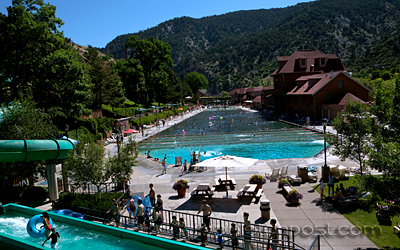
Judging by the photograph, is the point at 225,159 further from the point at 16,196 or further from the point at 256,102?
the point at 256,102

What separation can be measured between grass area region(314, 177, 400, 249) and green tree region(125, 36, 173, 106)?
5725cm

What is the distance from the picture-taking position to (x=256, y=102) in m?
97.4

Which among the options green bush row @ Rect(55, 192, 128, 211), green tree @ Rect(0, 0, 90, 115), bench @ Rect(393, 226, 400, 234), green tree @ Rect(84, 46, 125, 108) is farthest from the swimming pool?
green tree @ Rect(84, 46, 125, 108)

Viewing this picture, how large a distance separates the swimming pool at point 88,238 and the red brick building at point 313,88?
33.8 meters

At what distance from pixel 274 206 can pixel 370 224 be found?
3971mm

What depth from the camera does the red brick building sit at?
4731 centimetres

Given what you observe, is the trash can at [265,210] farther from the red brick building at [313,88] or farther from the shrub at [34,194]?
the red brick building at [313,88]

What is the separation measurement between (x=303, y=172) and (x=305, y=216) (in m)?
5.58

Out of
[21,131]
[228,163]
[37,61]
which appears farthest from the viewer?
[37,61]

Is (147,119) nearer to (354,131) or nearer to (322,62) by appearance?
(322,62)

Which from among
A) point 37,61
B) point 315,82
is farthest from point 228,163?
point 315,82

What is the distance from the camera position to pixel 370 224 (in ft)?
36.5

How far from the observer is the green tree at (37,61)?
26812 mm

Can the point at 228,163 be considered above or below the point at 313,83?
below
